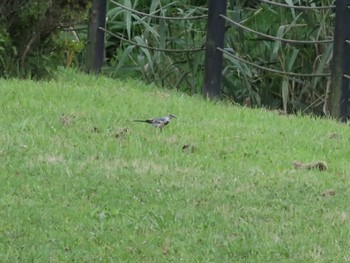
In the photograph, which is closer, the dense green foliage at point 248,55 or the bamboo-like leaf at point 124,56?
the dense green foliage at point 248,55

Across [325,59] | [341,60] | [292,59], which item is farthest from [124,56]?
[341,60]

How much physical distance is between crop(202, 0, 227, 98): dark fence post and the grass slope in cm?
Answer: 121

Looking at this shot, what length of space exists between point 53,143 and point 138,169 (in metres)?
0.78

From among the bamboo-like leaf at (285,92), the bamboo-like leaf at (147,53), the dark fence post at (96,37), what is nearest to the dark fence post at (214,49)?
the bamboo-like leaf at (285,92)

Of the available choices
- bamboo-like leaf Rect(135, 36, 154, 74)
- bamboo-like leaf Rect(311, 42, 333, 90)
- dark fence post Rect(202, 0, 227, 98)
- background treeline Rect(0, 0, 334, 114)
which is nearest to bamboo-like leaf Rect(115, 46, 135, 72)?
background treeline Rect(0, 0, 334, 114)

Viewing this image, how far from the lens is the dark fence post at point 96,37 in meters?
11.5

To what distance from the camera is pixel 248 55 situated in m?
11.6

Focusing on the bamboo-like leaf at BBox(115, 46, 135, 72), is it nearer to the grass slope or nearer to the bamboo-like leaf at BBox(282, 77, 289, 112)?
the bamboo-like leaf at BBox(282, 77, 289, 112)

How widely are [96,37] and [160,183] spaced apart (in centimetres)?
517

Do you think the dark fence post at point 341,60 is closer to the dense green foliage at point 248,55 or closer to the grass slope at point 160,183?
the grass slope at point 160,183

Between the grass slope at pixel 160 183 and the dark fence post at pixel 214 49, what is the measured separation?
121 cm

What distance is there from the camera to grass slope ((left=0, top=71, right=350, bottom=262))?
5.59 meters

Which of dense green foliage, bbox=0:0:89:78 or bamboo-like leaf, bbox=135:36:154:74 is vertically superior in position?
dense green foliage, bbox=0:0:89:78

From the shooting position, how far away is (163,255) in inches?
215
